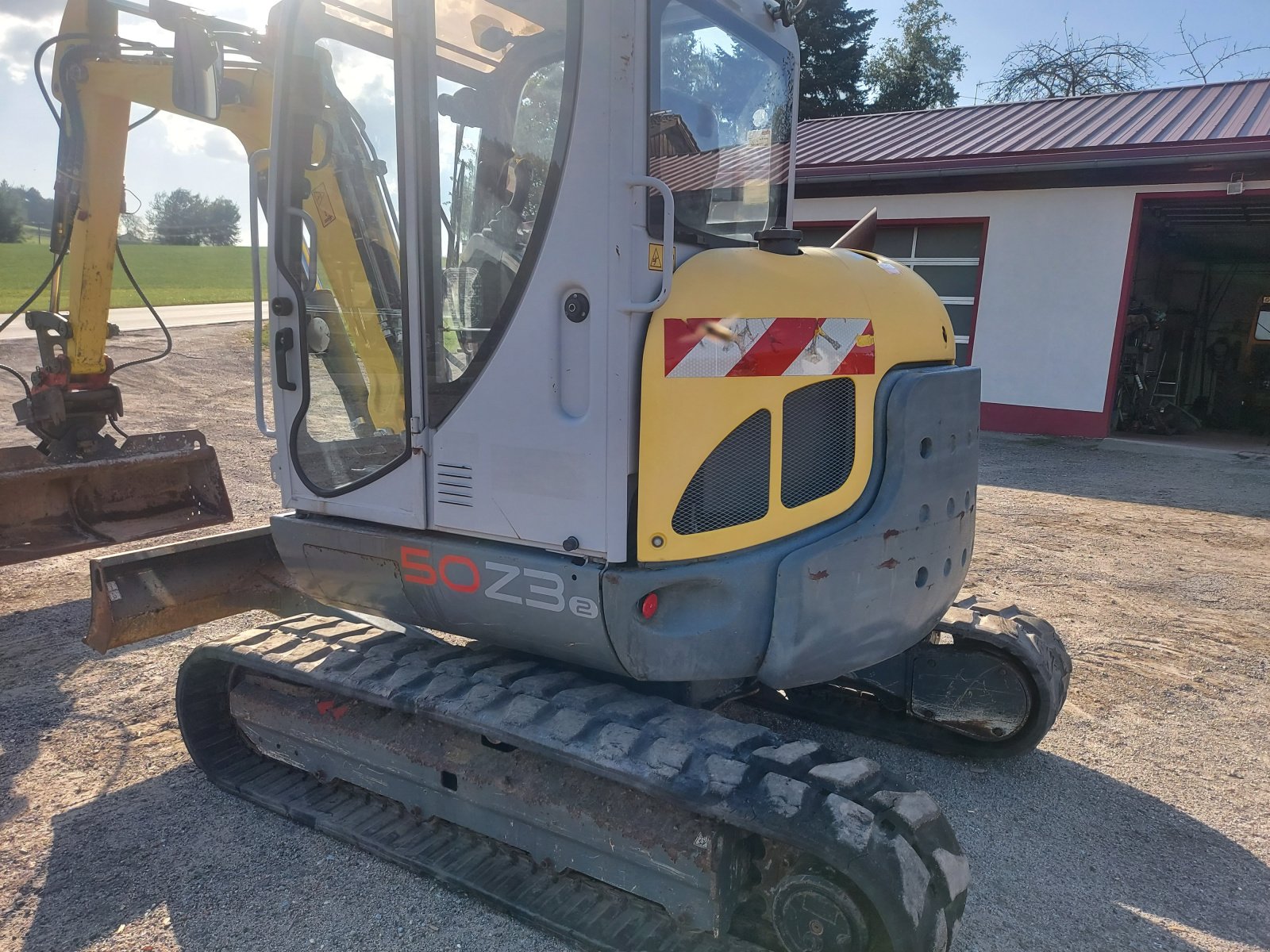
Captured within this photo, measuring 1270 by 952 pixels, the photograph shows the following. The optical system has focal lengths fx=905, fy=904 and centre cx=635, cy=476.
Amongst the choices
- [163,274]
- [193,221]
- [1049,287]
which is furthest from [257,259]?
[193,221]

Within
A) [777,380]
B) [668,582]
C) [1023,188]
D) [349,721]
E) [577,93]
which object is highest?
[1023,188]

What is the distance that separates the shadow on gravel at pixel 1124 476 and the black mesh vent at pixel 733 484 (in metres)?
7.46

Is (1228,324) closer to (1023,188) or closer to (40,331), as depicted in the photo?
(1023,188)

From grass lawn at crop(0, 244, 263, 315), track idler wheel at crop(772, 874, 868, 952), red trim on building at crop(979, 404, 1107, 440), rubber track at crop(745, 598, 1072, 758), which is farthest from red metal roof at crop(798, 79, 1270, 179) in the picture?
grass lawn at crop(0, 244, 263, 315)

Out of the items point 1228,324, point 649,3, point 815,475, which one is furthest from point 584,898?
point 1228,324

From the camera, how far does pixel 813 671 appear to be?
278 cm

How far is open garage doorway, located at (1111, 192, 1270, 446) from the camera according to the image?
44.1 ft

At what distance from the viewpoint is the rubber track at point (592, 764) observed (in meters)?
2.25

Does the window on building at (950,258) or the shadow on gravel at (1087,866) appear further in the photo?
the window on building at (950,258)

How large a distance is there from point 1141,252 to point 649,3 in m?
15.7

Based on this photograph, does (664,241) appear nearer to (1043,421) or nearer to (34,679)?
(34,679)

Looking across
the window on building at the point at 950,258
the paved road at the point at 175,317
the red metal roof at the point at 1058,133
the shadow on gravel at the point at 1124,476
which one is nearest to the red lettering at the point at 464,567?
the shadow on gravel at the point at 1124,476

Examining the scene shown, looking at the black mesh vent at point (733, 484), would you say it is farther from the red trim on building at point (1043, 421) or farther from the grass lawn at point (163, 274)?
the grass lawn at point (163, 274)

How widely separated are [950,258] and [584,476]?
1209cm
